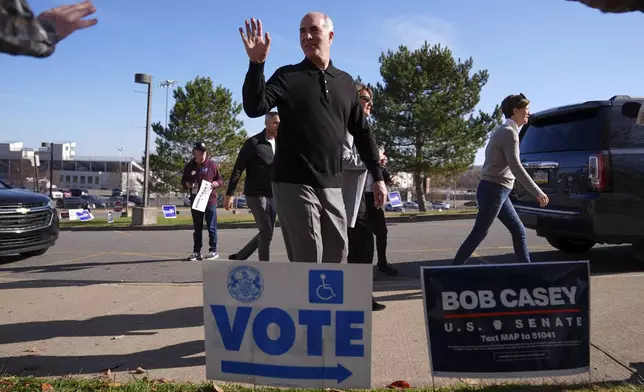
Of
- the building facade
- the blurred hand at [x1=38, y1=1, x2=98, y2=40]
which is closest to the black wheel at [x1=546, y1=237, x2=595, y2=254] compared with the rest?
the blurred hand at [x1=38, y1=1, x2=98, y2=40]

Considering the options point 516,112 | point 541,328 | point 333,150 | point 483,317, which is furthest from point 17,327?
point 516,112

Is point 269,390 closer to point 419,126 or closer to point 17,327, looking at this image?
point 17,327

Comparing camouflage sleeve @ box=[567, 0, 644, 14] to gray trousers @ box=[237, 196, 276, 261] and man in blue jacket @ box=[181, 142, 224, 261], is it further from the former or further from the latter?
man in blue jacket @ box=[181, 142, 224, 261]

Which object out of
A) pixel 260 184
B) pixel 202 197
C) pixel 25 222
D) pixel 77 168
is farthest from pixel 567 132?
pixel 77 168

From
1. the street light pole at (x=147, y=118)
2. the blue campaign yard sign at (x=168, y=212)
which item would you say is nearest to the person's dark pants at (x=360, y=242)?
the blue campaign yard sign at (x=168, y=212)

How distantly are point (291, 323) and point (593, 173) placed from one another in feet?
14.3

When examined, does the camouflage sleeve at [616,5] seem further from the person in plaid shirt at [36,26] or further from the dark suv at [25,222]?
the dark suv at [25,222]

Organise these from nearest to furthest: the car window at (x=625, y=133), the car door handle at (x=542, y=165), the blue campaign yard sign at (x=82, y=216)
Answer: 1. the car window at (x=625, y=133)
2. the car door handle at (x=542, y=165)
3. the blue campaign yard sign at (x=82, y=216)

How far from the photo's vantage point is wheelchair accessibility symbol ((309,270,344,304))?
2.56m

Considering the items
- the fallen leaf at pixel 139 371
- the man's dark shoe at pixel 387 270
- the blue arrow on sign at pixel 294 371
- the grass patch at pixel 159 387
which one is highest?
the man's dark shoe at pixel 387 270

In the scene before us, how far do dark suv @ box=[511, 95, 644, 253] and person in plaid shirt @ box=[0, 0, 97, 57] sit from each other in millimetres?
5053

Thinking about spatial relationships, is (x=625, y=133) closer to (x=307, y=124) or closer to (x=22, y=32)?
(x=307, y=124)

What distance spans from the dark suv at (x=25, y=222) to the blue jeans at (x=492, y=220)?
6700 mm

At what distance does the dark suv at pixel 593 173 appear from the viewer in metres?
5.50
